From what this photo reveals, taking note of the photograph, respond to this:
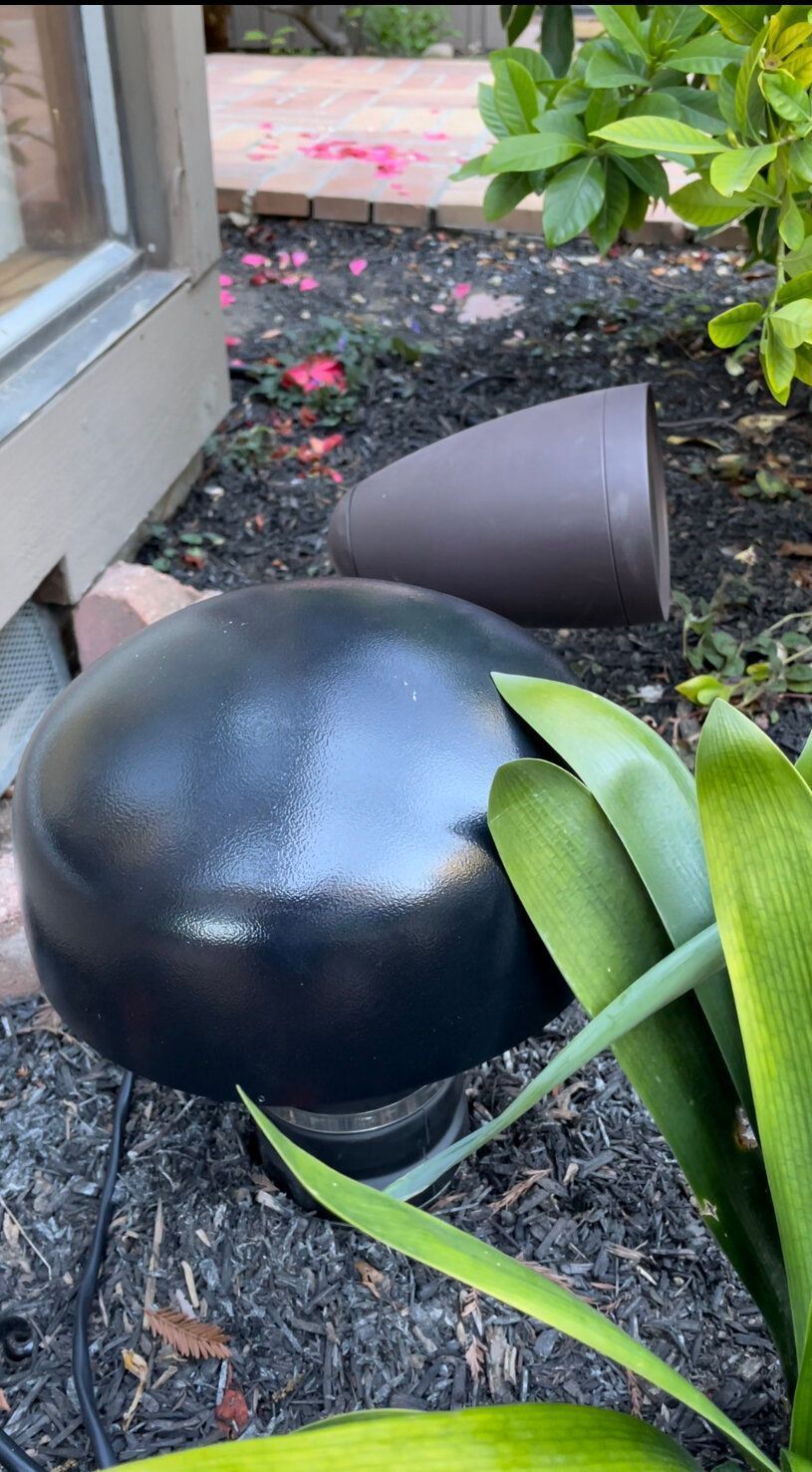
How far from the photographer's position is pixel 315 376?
3656mm

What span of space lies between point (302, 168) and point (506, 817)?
530cm

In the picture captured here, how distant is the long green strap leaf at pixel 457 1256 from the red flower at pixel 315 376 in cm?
315

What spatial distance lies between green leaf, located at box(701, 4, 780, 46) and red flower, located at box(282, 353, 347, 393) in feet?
6.26

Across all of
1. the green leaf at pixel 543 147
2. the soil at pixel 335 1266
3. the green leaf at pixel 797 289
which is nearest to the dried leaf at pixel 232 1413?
the soil at pixel 335 1266

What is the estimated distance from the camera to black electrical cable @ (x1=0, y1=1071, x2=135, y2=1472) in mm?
1214

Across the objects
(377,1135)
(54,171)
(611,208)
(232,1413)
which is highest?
(54,171)

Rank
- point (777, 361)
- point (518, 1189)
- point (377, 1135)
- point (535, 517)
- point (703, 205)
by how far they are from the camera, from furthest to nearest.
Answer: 1. point (703, 205)
2. point (535, 517)
3. point (777, 361)
4. point (518, 1189)
5. point (377, 1135)

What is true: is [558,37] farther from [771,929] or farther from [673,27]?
[771,929]

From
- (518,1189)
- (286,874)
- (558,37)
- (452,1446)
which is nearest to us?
(452,1446)

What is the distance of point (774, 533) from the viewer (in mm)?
2797

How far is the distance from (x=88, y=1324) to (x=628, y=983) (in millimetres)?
854

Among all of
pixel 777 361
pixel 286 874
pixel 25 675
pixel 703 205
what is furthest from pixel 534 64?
pixel 286 874

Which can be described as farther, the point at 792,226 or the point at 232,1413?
the point at 792,226

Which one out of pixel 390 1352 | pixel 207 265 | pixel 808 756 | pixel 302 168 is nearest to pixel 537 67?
pixel 207 265
